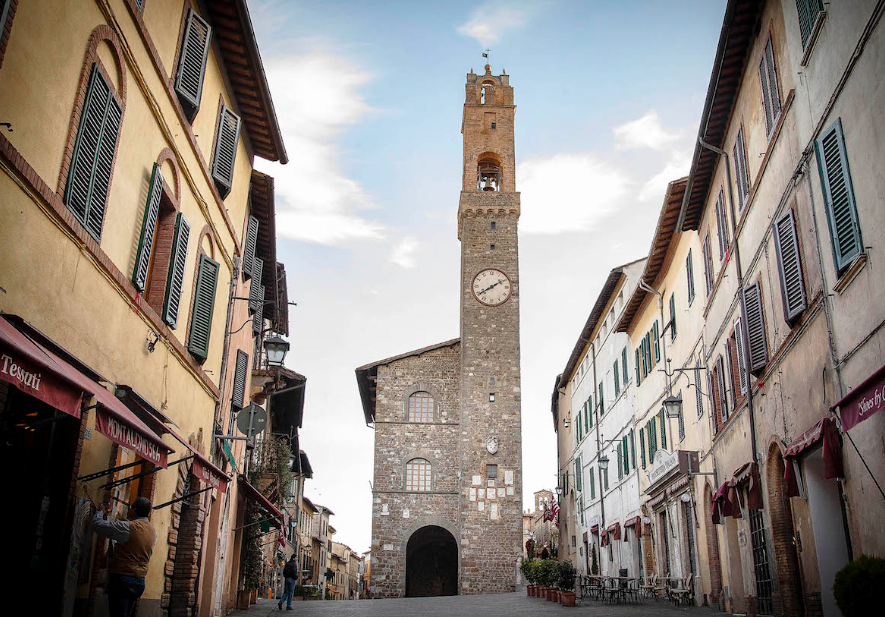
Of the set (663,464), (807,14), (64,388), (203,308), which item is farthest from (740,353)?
(64,388)

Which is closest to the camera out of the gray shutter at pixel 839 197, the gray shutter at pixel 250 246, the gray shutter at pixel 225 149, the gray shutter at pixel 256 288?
the gray shutter at pixel 839 197

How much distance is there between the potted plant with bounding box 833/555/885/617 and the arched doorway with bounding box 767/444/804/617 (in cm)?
480

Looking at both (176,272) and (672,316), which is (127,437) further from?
(672,316)

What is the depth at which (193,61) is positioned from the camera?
988cm

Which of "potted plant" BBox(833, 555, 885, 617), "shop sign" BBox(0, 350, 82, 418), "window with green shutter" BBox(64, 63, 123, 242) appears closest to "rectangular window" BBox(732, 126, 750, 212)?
"potted plant" BBox(833, 555, 885, 617)

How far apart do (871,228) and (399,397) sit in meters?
29.7

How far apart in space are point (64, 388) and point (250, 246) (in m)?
10.00

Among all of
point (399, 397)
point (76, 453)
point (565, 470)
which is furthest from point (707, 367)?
point (565, 470)

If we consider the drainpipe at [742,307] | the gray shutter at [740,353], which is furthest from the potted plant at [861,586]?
the gray shutter at [740,353]

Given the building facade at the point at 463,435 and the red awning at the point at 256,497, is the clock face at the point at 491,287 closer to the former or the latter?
the building facade at the point at 463,435

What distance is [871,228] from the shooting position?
7.18 metres

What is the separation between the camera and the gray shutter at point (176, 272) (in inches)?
379

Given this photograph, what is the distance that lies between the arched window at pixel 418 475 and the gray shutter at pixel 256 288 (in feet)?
61.0

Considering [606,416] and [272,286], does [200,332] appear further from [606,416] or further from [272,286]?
[606,416]
